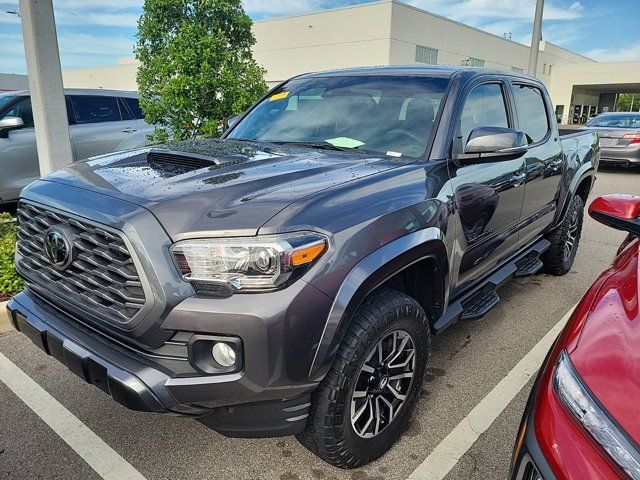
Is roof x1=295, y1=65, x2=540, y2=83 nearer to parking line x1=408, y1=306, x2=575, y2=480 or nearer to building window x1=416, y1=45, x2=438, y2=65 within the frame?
parking line x1=408, y1=306, x2=575, y2=480

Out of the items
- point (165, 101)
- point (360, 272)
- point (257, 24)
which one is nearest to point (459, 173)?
point (360, 272)

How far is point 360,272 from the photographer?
1.95m

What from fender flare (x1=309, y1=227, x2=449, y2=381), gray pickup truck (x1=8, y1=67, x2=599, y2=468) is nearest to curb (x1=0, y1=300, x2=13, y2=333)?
gray pickup truck (x1=8, y1=67, x2=599, y2=468)

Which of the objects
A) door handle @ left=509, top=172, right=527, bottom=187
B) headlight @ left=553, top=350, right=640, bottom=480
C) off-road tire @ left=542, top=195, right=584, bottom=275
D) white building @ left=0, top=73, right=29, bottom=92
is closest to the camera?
headlight @ left=553, top=350, right=640, bottom=480

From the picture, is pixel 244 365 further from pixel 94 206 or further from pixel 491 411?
pixel 491 411

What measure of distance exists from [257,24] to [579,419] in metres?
45.8

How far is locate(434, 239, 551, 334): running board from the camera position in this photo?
284 cm

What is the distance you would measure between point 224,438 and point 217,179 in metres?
1.34

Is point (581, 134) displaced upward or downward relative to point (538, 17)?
downward

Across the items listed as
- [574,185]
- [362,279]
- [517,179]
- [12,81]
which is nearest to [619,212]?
[517,179]

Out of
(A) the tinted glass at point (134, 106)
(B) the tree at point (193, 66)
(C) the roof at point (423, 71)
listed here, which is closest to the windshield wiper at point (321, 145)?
(C) the roof at point (423, 71)

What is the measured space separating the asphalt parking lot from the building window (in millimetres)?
38384

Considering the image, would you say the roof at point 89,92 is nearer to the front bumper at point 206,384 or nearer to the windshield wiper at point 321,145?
the windshield wiper at point 321,145

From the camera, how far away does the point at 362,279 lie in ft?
6.40
